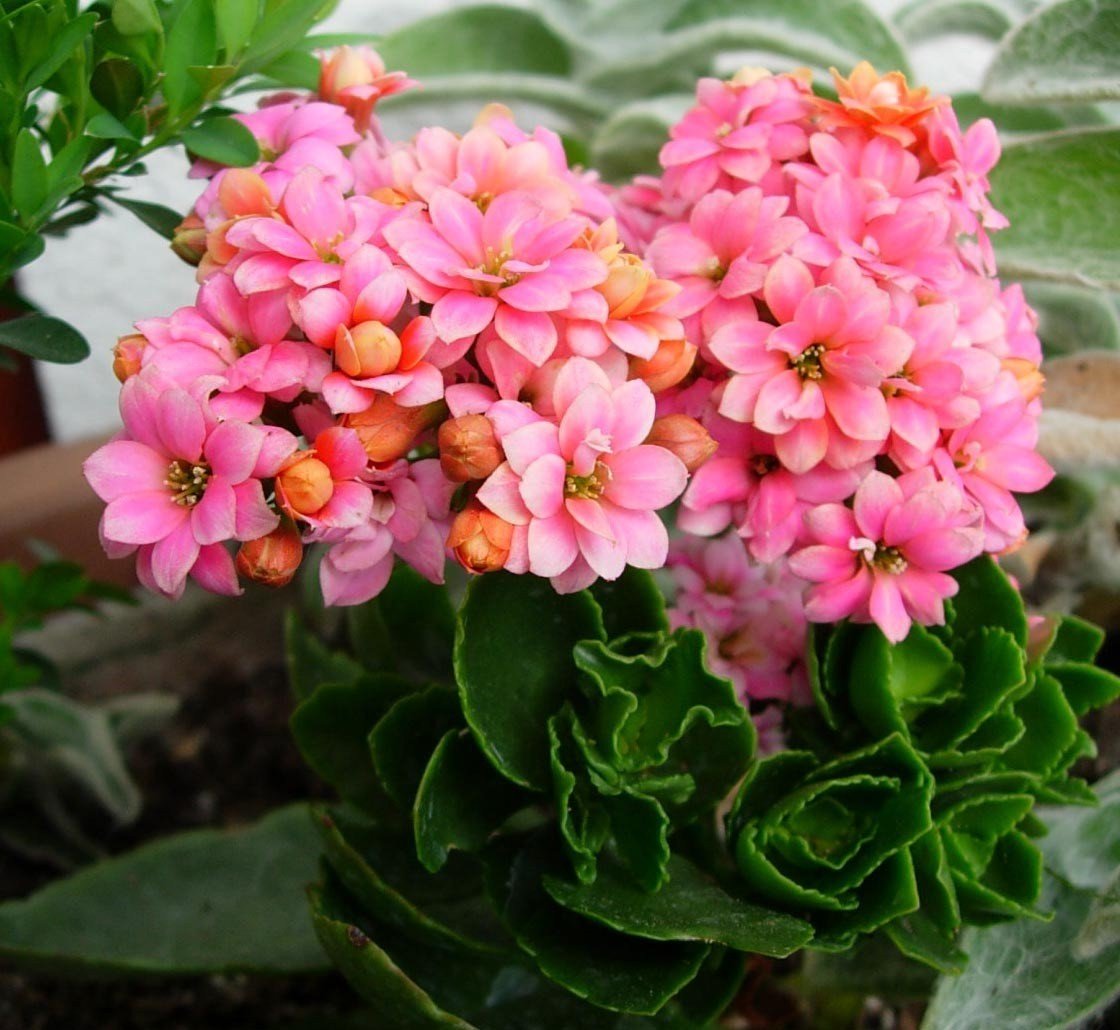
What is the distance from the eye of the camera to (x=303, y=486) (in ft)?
1.45

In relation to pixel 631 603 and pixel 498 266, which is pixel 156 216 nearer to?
pixel 498 266

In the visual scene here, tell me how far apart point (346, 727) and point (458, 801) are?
9 cm

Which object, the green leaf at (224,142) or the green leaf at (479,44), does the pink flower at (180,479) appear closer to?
the green leaf at (224,142)

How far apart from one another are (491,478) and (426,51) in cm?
62

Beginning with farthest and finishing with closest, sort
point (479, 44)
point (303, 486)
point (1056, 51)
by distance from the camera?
point (479, 44), point (1056, 51), point (303, 486)

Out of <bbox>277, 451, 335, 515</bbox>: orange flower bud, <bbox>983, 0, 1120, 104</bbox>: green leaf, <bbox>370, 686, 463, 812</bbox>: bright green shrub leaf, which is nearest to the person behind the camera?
<bbox>277, 451, 335, 515</bbox>: orange flower bud

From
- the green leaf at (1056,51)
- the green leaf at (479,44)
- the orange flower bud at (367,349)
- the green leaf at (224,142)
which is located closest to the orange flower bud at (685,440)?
the orange flower bud at (367,349)

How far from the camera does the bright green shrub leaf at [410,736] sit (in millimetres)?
556

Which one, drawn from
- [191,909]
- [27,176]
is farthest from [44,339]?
[191,909]

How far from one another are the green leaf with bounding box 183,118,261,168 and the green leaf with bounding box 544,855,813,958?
34 centimetres

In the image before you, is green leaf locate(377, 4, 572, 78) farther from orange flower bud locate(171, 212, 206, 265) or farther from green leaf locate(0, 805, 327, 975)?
green leaf locate(0, 805, 327, 975)

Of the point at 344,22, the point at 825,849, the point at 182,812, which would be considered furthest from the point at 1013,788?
the point at 344,22

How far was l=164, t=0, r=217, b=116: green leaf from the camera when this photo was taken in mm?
514

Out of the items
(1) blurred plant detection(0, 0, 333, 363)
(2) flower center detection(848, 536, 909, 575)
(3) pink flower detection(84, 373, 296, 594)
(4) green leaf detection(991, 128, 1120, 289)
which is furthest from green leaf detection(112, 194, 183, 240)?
(4) green leaf detection(991, 128, 1120, 289)
